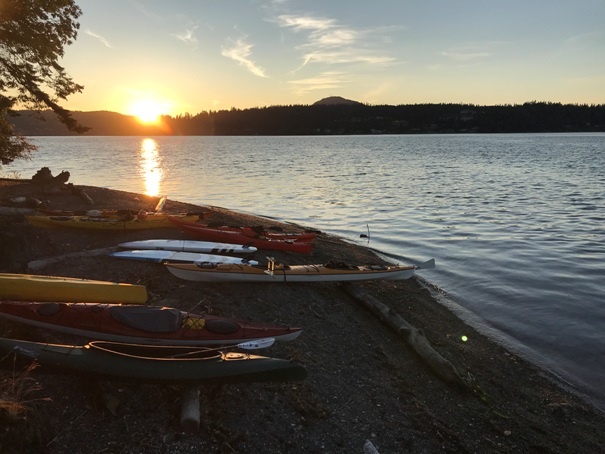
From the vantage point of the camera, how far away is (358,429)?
530 centimetres

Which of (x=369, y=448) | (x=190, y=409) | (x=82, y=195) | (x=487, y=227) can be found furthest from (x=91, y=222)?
(x=487, y=227)

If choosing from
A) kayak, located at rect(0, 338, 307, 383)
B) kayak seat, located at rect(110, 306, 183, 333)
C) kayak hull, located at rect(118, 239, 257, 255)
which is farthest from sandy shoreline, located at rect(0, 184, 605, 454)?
kayak hull, located at rect(118, 239, 257, 255)

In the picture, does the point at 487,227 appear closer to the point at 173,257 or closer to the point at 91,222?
the point at 173,257

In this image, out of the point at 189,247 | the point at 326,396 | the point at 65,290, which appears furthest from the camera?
the point at 189,247

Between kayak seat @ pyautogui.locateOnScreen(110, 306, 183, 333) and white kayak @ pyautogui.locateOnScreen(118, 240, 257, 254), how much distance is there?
4950mm

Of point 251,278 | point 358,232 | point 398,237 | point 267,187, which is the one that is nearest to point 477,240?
point 398,237

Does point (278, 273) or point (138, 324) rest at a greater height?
point (138, 324)

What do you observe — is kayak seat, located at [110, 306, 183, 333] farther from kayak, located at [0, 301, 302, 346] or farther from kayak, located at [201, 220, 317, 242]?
kayak, located at [201, 220, 317, 242]

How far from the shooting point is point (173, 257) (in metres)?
10.3

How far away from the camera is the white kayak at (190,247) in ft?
37.1

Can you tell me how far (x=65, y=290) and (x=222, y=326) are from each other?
3.37 m

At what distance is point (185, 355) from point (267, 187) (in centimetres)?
2829

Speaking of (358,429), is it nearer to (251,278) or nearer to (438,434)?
(438,434)

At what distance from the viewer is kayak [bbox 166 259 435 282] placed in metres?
9.12
